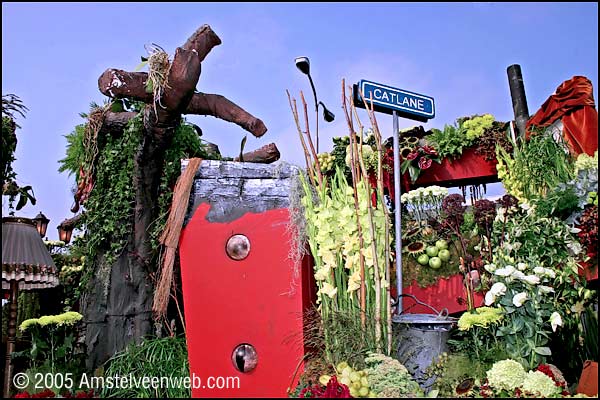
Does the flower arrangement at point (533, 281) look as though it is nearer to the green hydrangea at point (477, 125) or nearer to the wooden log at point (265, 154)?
the green hydrangea at point (477, 125)

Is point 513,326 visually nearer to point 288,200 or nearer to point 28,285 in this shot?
point 288,200

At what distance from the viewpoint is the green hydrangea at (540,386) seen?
12.1 ft

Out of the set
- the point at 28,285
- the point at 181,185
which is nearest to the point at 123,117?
the point at 181,185

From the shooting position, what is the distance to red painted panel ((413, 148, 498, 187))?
22.3 ft

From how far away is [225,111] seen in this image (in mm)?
5461

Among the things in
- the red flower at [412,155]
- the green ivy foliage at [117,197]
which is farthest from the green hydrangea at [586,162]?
the green ivy foliage at [117,197]

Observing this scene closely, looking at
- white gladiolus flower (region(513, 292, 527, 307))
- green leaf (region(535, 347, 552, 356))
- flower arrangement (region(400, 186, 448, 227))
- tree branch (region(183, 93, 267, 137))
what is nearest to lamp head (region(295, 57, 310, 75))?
tree branch (region(183, 93, 267, 137))

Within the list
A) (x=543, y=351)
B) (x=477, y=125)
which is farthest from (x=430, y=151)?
(x=543, y=351)

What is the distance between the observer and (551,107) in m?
5.93

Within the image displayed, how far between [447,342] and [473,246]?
2.01 meters

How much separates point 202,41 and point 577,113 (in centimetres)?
363

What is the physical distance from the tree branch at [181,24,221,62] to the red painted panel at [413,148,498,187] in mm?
3392

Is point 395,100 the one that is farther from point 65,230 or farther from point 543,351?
point 65,230

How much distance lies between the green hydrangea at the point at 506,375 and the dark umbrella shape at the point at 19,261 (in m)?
3.70
